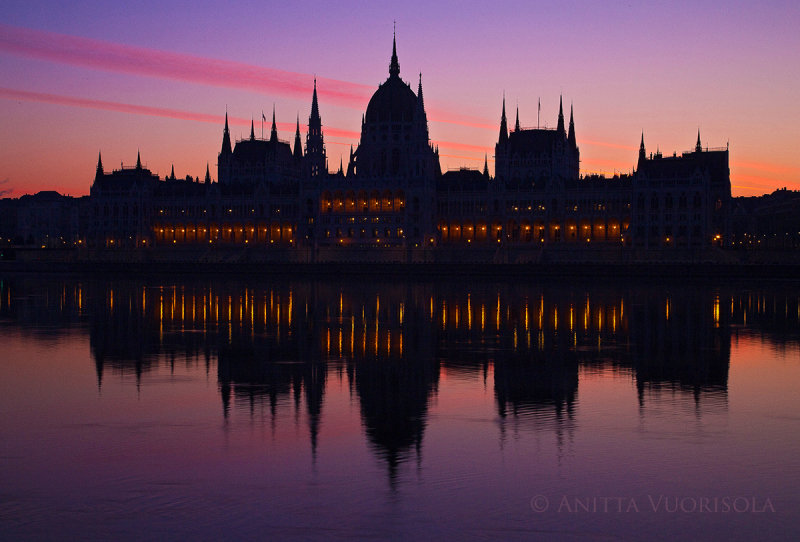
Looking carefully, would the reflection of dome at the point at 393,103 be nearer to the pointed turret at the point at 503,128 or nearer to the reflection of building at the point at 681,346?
the pointed turret at the point at 503,128

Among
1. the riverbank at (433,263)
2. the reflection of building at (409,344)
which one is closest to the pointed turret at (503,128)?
the riverbank at (433,263)

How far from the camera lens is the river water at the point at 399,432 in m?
16.0

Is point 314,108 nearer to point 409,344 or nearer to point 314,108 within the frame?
point 314,108

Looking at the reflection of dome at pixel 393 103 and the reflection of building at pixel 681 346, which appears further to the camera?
the reflection of dome at pixel 393 103

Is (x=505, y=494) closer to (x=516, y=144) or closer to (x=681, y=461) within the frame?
(x=681, y=461)

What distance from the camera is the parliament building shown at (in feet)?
486

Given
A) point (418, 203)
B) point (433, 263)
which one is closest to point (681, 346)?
point (433, 263)

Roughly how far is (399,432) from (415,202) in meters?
140

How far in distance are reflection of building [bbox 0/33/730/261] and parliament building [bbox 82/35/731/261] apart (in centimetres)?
21

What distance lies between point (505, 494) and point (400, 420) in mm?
6901

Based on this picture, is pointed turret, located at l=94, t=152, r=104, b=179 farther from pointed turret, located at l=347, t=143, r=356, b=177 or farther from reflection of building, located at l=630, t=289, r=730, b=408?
reflection of building, located at l=630, t=289, r=730, b=408

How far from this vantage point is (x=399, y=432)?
886 inches

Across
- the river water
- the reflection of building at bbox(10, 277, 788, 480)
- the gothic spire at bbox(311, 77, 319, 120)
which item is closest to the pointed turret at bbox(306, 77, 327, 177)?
the gothic spire at bbox(311, 77, 319, 120)

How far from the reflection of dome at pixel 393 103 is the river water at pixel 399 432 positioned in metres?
126
